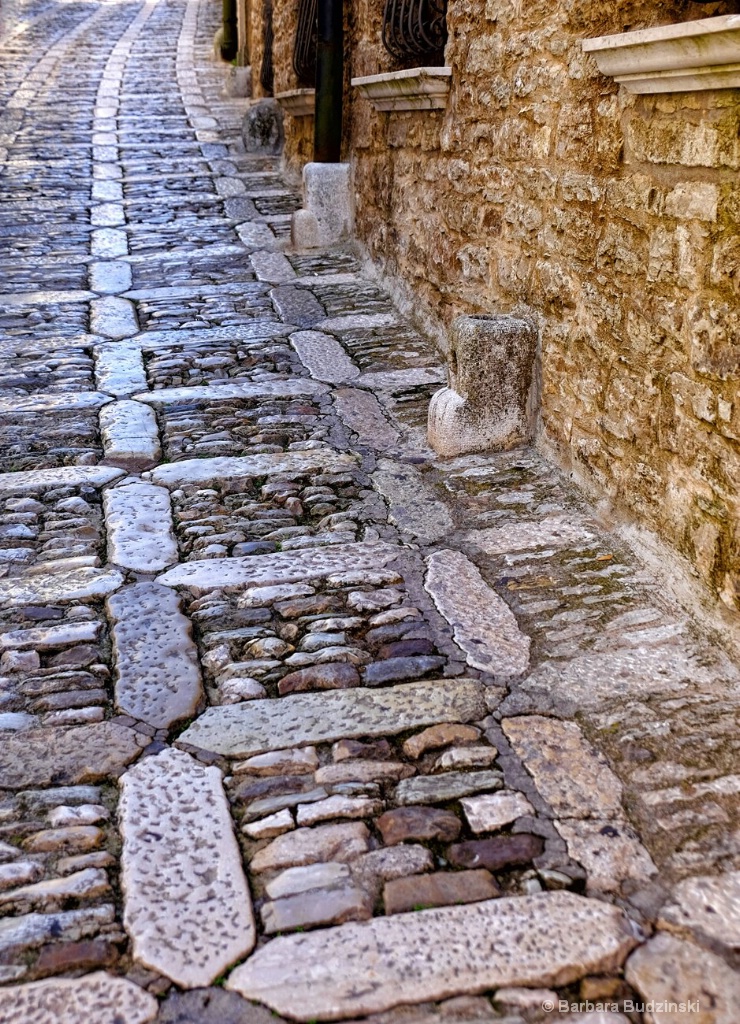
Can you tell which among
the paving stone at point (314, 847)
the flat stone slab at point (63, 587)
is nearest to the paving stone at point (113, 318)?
the flat stone slab at point (63, 587)

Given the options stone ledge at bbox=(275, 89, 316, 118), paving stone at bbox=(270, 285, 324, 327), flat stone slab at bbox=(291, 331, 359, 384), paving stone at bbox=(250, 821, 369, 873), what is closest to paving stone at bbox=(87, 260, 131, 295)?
paving stone at bbox=(270, 285, 324, 327)

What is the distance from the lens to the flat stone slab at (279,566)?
2.93 meters

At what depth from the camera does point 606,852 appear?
191 cm

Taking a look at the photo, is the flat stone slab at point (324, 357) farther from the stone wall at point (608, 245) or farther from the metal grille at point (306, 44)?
the metal grille at point (306, 44)

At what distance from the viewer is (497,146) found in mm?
3990

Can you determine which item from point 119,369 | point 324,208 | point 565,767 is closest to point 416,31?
point 324,208

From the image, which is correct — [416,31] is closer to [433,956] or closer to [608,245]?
[608,245]

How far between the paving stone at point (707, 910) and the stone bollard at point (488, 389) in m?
2.15

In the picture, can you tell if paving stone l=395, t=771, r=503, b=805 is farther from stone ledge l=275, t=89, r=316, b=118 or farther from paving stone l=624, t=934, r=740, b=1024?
stone ledge l=275, t=89, r=316, b=118

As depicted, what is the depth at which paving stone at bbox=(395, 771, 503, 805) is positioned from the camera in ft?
6.80

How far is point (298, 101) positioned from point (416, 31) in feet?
9.55

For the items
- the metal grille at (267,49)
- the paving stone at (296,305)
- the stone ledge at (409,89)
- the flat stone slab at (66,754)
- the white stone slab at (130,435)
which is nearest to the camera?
the flat stone slab at (66,754)

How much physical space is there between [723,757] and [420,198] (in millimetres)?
3645

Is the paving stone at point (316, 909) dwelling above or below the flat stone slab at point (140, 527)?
below
